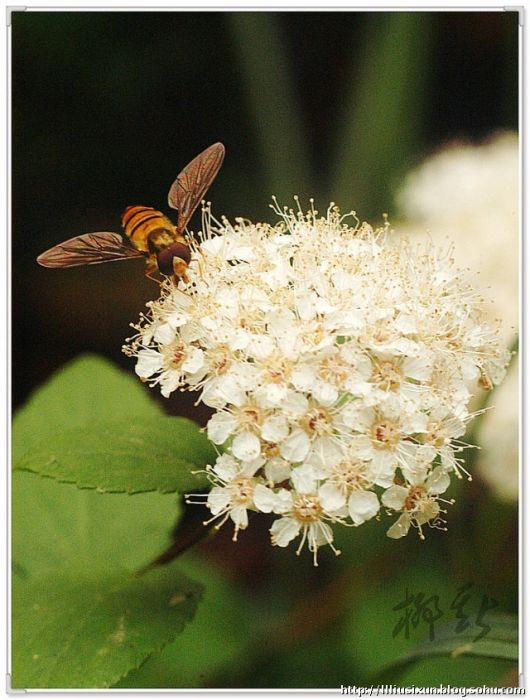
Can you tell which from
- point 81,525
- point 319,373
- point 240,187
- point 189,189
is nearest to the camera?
point 319,373

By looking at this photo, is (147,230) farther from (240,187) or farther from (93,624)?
(93,624)

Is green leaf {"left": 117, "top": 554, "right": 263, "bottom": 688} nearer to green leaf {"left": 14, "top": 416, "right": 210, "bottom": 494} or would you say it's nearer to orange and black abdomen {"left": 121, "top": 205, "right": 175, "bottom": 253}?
green leaf {"left": 14, "top": 416, "right": 210, "bottom": 494}

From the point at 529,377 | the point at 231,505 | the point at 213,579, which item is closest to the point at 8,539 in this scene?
the point at 213,579

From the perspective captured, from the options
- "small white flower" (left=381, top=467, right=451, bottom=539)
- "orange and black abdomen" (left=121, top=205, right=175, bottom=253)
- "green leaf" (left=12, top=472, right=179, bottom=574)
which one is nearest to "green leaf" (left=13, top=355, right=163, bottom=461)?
"green leaf" (left=12, top=472, right=179, bottom=574)

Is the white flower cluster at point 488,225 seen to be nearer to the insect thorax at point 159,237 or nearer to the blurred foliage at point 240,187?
the blurred foliage at point 240,187

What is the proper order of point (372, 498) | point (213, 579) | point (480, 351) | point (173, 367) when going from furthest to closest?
point (213, 579) < point (480, 351) < point (173, 367) < point (372, 498)

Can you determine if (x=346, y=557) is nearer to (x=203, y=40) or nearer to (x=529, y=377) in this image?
(x=529, y=377)

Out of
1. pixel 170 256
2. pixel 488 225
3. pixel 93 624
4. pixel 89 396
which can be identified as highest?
pixel 488 225

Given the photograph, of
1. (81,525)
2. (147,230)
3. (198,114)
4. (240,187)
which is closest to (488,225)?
(240,187)
